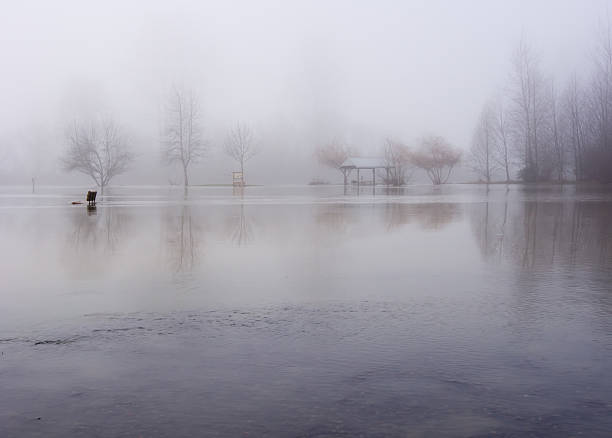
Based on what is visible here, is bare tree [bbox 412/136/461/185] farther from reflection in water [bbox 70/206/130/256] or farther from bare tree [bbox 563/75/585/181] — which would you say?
reflection in water [bbox 70/206/130/256]

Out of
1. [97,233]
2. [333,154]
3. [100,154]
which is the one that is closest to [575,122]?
[333,154]

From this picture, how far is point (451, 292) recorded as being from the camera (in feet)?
21.6

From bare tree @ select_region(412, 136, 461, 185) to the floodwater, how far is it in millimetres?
62205

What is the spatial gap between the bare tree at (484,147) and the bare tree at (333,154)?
692 inches

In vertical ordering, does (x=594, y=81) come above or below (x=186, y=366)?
above

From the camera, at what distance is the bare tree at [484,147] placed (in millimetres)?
71562

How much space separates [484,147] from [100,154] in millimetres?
45719

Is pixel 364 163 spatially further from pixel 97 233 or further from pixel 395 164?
pixel 97 233

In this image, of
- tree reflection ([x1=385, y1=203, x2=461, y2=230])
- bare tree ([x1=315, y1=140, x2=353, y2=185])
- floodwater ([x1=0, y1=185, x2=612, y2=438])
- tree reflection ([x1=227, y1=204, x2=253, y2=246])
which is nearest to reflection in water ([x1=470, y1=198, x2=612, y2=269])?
floodwater ([x1=0, y1=185, x2=612, y2=438])

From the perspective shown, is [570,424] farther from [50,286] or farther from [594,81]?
[594,81]

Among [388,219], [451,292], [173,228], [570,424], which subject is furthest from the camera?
[388,219]

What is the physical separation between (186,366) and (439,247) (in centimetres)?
714

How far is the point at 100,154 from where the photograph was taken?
56500mm

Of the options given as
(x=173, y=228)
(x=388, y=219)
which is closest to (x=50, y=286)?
(x=173, y=228)
